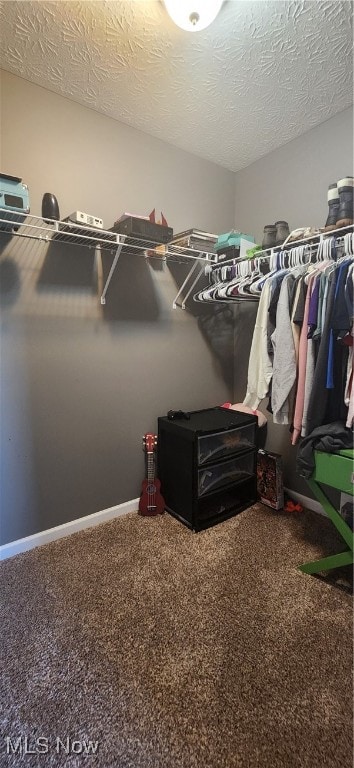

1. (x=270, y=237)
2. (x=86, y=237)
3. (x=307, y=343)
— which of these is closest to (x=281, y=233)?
(x=270, y=237)

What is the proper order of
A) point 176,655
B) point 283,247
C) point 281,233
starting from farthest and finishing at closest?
point 281,233
point 283,247
point 176,655

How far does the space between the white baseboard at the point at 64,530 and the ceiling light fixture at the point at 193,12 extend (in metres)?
2.34

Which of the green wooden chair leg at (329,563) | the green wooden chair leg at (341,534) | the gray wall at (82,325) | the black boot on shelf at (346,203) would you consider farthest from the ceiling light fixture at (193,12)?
the green wooden chair leg at (329,563)

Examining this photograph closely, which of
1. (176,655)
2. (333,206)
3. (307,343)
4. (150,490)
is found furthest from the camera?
(150,490)

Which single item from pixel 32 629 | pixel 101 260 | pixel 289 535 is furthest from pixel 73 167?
pixel 289 535

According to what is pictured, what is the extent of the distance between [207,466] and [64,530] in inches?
34.9

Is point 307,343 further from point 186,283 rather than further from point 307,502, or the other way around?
point 307,502

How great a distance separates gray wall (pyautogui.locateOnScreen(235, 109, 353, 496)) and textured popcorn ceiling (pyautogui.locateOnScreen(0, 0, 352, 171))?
5.1 inches

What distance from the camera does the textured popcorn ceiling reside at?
4.20 feet

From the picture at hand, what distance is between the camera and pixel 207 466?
74.5 inches

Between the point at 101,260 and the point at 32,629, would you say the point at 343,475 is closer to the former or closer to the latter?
the point at 32,629

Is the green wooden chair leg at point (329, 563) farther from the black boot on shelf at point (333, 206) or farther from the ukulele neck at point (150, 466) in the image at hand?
the black boot on shelf at point (333, 206)

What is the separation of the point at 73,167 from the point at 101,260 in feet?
1.59

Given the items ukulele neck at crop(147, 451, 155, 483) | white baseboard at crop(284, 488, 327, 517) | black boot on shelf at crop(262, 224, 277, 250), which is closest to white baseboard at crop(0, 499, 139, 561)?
ukulele neck at crop(147, 451, 155, 483)
